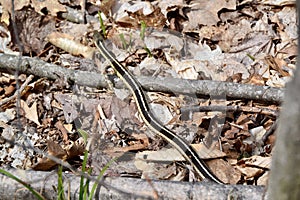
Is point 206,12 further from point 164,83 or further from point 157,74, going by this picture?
point 164,83

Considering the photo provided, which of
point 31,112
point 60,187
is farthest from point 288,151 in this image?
point 31,112

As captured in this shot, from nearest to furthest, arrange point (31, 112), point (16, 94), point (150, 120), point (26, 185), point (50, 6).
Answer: point (26, 185) < point (150, 120) < point (31, 112) < point (16, 94) < point (50, 6)

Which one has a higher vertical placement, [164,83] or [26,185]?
[164,83]

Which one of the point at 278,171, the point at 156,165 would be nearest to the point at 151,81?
the point at 156,165

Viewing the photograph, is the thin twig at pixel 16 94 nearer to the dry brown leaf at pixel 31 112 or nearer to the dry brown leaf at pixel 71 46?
the dry brown leaf at pixel 31 112

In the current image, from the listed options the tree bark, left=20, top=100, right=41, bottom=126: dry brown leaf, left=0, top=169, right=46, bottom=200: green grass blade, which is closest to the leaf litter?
left=20, top=100, right=41, bottom=126: dry brown leaf

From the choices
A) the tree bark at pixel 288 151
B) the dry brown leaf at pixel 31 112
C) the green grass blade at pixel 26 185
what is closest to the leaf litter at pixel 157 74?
the dry brown leaf at pixel 31 112
